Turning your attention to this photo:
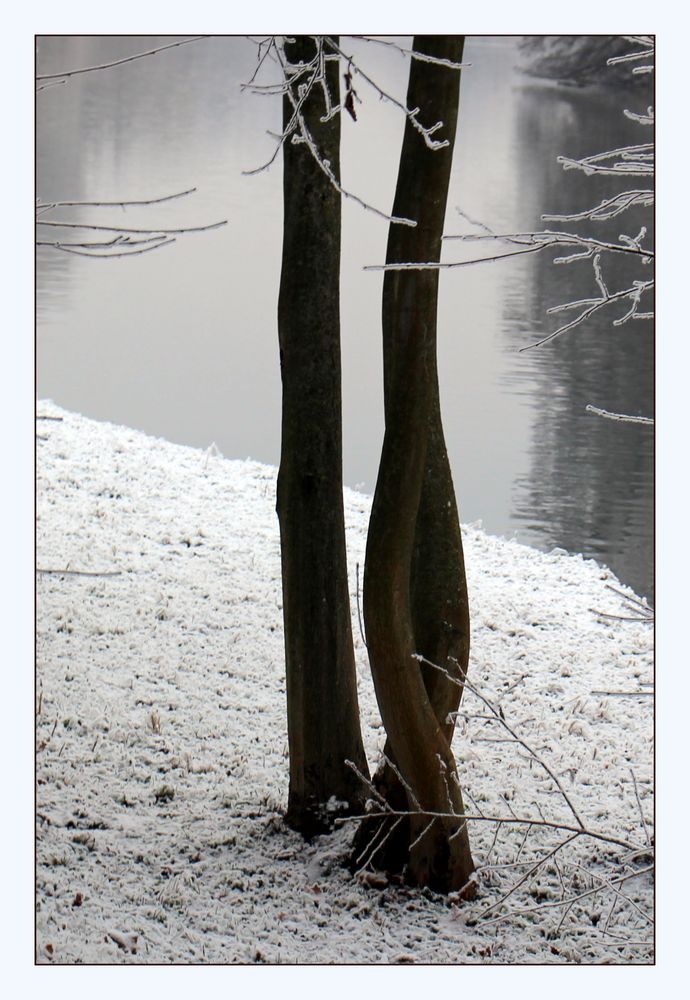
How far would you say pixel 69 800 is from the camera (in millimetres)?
3250

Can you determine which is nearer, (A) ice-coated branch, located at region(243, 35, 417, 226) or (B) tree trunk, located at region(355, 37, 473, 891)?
(A) ice-coated branch, located at region(243, 35, 417, 226)

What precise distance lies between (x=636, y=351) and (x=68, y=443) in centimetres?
329

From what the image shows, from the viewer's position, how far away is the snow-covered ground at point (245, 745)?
271 cm

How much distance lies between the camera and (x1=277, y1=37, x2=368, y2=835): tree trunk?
2.92 meters

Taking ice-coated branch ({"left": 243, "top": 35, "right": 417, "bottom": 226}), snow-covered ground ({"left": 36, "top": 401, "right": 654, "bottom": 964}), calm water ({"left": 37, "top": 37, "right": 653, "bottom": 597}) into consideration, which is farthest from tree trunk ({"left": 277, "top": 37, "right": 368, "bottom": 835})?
calm water ({"left": 37, "top": 37, "right": 653, "bottom": 597})

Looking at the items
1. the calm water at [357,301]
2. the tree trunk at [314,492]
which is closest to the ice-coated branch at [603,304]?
the tree trunk at [314,492]

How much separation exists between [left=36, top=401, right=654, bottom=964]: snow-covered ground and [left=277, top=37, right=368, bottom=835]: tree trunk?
9.2 inches

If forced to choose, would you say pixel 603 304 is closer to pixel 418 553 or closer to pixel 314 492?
pixel 418 553

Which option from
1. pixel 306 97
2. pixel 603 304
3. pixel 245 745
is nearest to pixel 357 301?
pixel 306 97

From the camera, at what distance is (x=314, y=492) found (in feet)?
9.82

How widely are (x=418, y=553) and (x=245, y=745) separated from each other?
1320 mm

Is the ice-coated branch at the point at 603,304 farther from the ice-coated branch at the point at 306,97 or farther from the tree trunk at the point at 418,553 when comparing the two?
the ice-coated branch at the point at 306,97

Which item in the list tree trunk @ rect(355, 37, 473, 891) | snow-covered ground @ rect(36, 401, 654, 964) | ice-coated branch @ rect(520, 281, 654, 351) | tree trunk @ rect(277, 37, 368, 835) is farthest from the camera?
tree trunk @ rect(277, 37, 368, 835)

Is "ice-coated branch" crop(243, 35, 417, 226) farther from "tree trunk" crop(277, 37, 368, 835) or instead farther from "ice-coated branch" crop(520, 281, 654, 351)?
"ice-coated branch" crop(520, 281, 654, 351)
